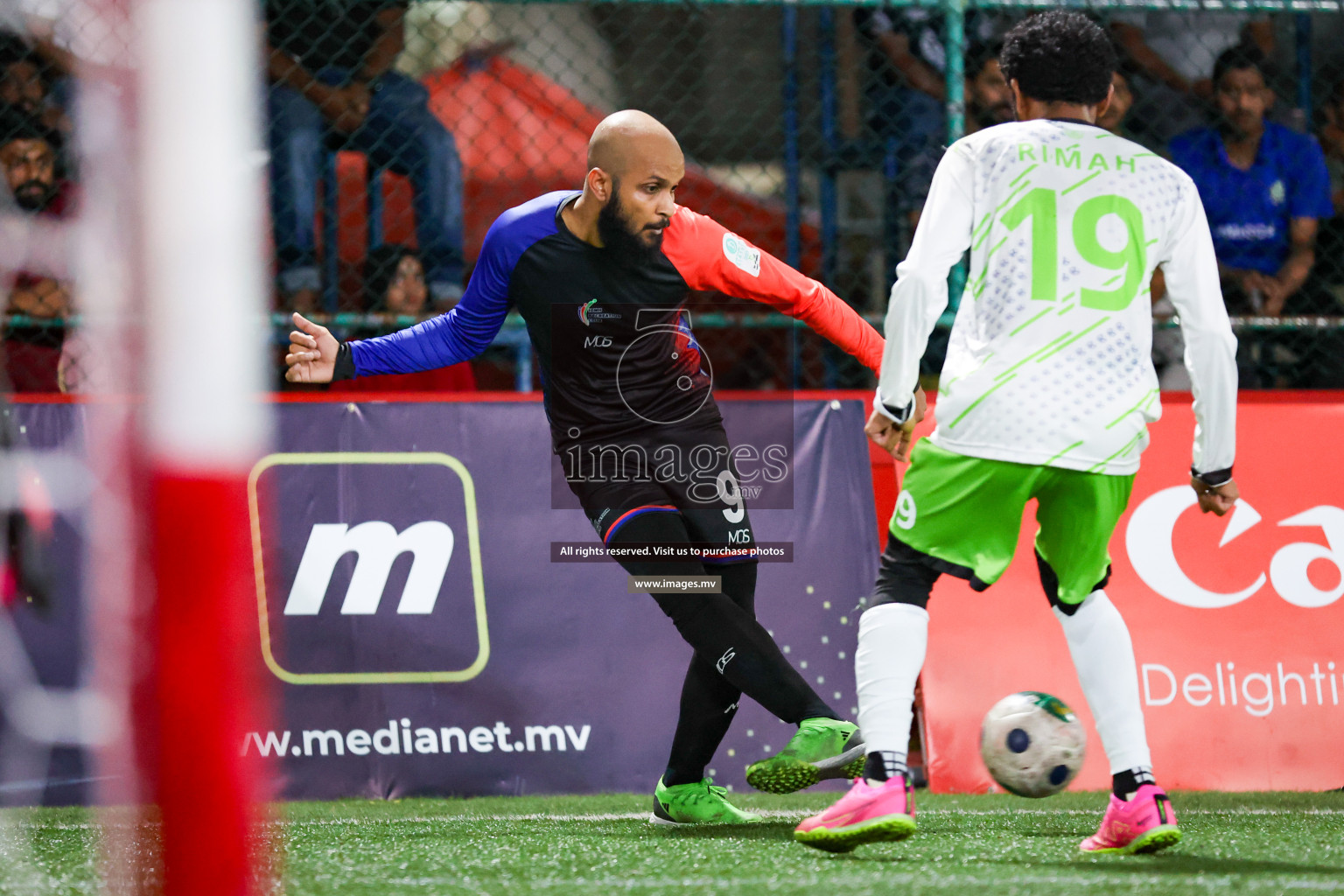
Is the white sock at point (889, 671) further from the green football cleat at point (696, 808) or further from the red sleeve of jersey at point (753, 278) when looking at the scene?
the red sleeve of jersey at point (753, 278)

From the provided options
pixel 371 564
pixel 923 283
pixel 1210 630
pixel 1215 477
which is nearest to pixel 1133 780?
pixel 1215 477

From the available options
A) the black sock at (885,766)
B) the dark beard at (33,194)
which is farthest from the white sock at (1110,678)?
the dark beard at (33,194)

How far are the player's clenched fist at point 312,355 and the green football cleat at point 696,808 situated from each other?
154 centimetres

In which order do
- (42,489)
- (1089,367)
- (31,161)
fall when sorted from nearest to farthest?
1. (1089,367)
2. (31,161)
3. (42,489)

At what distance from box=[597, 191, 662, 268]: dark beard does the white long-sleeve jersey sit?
1.09m

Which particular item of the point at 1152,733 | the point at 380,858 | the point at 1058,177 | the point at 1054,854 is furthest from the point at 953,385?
the point at 1152,733

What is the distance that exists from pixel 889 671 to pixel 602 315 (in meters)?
1.48

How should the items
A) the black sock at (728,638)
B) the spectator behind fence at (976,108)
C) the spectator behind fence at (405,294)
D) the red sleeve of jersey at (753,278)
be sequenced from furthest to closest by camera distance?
the spectator behind fence at (976,108) → the spectator behind fence at (405,294) → the red sleeve of jersey at (753,278) → the black sock at (728,638)

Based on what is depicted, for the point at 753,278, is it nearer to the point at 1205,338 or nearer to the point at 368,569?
the point at 1205,338

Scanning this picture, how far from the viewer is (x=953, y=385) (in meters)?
3.21

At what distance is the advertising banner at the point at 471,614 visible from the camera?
506 cm

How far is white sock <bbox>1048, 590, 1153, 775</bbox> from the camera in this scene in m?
3.23

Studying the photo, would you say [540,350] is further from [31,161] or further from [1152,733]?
[1152,733]

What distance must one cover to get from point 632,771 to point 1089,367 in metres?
2.56
